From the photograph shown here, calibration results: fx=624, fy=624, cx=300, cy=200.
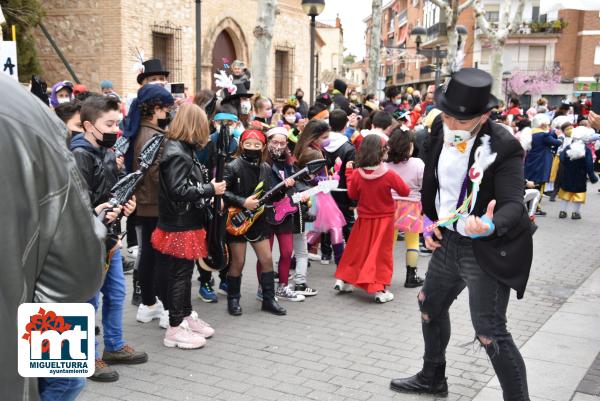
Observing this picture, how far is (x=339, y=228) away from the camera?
7.16 m

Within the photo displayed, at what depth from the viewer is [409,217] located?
6.96 meters

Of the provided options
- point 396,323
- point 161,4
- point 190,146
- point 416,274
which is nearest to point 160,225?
point 190,146

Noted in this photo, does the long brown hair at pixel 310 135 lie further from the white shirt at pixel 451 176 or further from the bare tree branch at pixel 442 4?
the bare tree branch at pixel 442 4

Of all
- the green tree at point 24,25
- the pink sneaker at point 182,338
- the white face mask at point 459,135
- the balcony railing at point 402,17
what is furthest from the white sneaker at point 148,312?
the balcony railing at point 402,17

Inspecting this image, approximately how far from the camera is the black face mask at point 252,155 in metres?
5.62

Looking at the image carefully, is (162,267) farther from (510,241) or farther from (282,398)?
(510,241)

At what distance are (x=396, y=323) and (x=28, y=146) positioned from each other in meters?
4.61

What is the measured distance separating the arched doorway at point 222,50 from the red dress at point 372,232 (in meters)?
16.8

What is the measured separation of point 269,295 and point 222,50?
18.4m

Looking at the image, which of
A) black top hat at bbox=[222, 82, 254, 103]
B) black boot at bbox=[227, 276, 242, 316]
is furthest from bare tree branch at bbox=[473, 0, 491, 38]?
black boot at bbox=[227, 276, 242, 316]

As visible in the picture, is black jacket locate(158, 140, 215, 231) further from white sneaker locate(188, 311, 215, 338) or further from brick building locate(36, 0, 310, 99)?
brick building locate(36, 0, 310, 99)

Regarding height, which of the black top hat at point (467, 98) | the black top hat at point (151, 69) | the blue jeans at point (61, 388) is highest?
the black top hat at point (151, 69)

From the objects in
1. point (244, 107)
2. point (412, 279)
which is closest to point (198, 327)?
point (412, 279)

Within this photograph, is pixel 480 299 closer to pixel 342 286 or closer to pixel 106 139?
pixel 106 139
